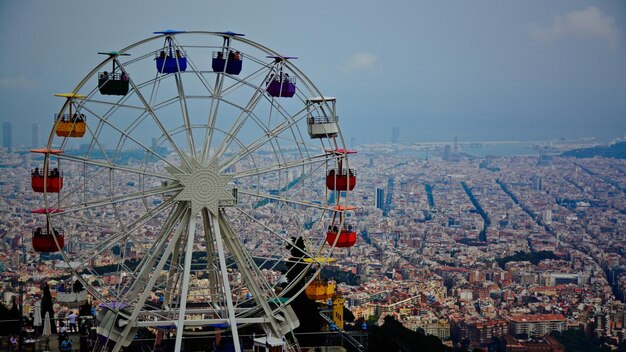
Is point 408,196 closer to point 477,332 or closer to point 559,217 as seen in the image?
point 559,217

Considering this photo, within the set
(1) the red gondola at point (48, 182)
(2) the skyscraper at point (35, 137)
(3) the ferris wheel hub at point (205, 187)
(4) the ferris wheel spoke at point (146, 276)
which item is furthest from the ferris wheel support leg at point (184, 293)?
(2) the skyscraper at point (35, 137)

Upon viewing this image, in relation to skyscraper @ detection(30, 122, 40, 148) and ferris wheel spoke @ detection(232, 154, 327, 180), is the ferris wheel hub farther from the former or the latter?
skyscraper @ detection(30, 122, 40, 148)

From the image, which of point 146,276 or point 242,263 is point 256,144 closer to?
point 242,263

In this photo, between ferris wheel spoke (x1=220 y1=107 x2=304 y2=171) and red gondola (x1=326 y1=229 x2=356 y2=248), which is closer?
ferris wheel spoke (x1=220 y1=107 x2=304 y2=171)

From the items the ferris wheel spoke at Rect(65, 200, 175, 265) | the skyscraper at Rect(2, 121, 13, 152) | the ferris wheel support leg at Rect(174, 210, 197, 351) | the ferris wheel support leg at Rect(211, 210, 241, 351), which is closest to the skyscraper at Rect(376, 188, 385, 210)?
the skyscraper at Rect(2, 121, 13, 152)

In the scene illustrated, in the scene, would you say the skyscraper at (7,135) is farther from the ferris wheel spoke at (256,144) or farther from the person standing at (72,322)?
the ferris wheel spoke at (256,144)

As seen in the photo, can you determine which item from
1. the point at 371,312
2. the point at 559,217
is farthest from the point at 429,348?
the point at 559,217
